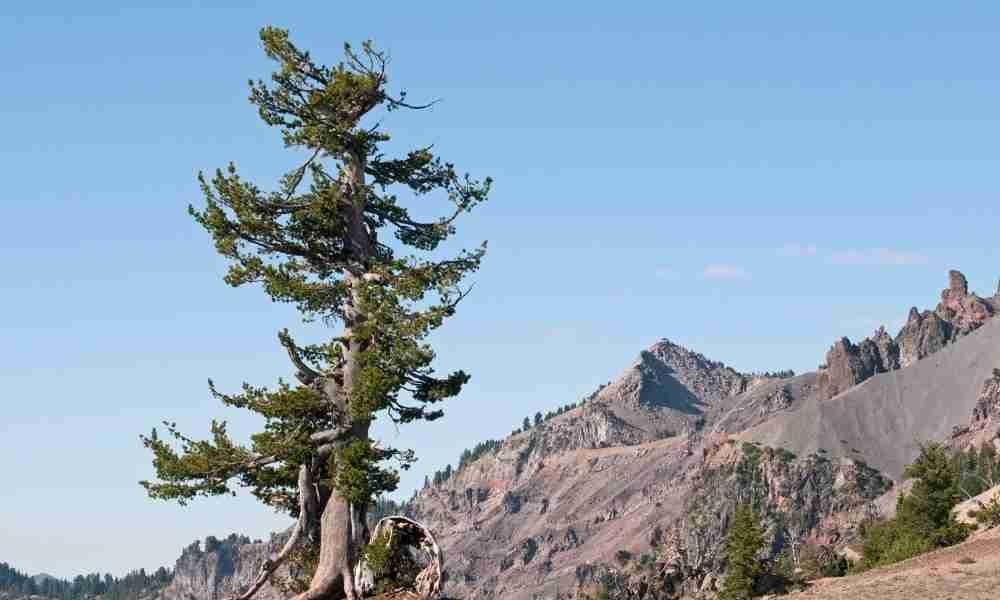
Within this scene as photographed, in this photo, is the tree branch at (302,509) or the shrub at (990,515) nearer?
the tree branch at (302,509)

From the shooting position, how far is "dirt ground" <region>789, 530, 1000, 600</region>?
53.7 m

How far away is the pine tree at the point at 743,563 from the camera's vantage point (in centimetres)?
11956

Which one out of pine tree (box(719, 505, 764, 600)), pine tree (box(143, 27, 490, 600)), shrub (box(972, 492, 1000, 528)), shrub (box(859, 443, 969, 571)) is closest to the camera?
pine tree (box(143, 27, 490, 600))

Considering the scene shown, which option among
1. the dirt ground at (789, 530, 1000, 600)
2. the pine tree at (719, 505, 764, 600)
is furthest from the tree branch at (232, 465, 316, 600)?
the pine tree at (719, 505, 764, 600)

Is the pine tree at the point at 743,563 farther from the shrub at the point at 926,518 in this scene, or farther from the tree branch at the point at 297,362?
the tree branch at the point at 297,362

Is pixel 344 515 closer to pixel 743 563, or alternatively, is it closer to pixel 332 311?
pixel 332 311

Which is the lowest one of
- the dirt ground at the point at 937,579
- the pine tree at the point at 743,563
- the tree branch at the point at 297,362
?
the dirt ground at the point at 937,579

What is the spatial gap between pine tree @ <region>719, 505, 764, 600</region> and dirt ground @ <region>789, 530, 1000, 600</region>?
1847 inches

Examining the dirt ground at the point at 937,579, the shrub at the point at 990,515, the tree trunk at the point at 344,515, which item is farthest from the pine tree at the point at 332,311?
the shrub at the point at 990,515

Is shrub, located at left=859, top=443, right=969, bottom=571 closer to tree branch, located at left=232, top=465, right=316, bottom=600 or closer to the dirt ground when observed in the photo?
the dirt ground

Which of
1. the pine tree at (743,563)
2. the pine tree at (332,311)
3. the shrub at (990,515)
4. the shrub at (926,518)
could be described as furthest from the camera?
the pine tree at (743,563)

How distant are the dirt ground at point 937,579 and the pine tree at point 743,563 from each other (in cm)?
4692

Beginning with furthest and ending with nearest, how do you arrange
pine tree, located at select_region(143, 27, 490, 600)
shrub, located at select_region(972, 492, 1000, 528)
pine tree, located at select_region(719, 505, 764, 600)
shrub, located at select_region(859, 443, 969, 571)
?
pine tree, located at select_region(719, 505, 764, 600) → shrub, located at select_region(859, 443, 969, 571) → shrub, located at select_region(972, 492, 1000, 528) → pine tree, located at select_region(143, 27, 490, 600)

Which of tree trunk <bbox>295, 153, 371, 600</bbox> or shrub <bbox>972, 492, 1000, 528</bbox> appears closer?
tree trunk <bbox>295, 153, 371, 600</bbox>
